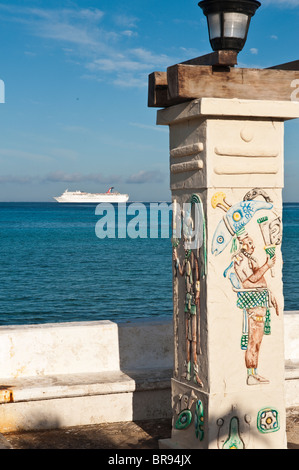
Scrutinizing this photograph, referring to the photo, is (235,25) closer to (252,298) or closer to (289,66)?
(289,66)

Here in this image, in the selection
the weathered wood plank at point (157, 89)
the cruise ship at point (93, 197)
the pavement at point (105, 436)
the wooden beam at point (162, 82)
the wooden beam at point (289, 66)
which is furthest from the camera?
the cruise ship at point (93, 197)

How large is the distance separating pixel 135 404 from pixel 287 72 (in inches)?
120

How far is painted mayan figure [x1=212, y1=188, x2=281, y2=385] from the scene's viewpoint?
178 inches

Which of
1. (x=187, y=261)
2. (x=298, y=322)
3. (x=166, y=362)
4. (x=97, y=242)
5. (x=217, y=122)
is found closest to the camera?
(x=217, y=122)

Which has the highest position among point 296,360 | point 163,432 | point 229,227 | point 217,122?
point 217,122

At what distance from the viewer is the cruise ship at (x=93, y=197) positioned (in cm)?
13200

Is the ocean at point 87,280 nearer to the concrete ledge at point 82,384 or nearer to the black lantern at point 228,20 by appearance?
the concrete ledge at point 82,384

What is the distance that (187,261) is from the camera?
15.7ft

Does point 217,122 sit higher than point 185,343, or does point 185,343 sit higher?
point 217,122

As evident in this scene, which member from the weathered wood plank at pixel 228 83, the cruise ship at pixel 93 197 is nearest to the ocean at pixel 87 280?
the weathered wood plank at pixel 228 83

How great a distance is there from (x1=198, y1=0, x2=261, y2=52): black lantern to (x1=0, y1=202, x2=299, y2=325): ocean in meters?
4.95

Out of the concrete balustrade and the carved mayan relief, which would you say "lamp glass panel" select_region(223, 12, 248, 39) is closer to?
the carved mayan relief
